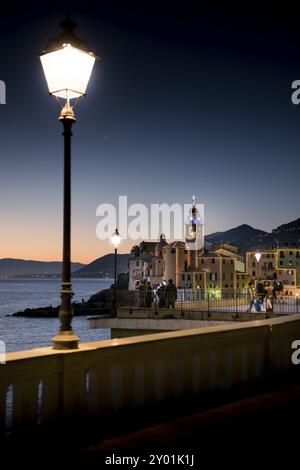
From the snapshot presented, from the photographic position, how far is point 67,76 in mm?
6945

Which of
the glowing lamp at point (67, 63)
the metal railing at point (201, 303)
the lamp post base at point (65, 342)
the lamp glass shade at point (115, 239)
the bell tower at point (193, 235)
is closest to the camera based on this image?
the lamp post base at point (65, 342)

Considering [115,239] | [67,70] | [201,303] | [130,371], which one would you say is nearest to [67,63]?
[67,70]

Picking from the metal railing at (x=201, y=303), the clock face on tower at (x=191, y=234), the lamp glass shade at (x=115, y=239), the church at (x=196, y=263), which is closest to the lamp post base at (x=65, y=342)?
the lamp glass shade at (x=115, y=239)

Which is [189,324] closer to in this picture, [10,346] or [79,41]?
[79,41]

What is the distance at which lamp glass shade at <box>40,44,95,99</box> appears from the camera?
6.88m

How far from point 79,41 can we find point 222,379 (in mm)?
4788

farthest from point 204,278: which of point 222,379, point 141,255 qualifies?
point 222,379

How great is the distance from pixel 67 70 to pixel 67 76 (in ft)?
0.22

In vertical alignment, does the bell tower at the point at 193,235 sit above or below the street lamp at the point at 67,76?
above

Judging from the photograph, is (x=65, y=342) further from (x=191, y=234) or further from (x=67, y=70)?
(x=191, y=234)

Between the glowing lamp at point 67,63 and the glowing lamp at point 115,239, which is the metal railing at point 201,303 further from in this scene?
the glowing lamp at point 67,63

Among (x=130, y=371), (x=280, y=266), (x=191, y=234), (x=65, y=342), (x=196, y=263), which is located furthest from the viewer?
(x=280, y=266)

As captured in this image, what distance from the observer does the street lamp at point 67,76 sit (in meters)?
6.87

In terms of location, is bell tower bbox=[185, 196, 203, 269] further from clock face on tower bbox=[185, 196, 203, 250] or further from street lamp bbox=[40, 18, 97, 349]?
street lamp bbox=[40, 18, 97, 349]
